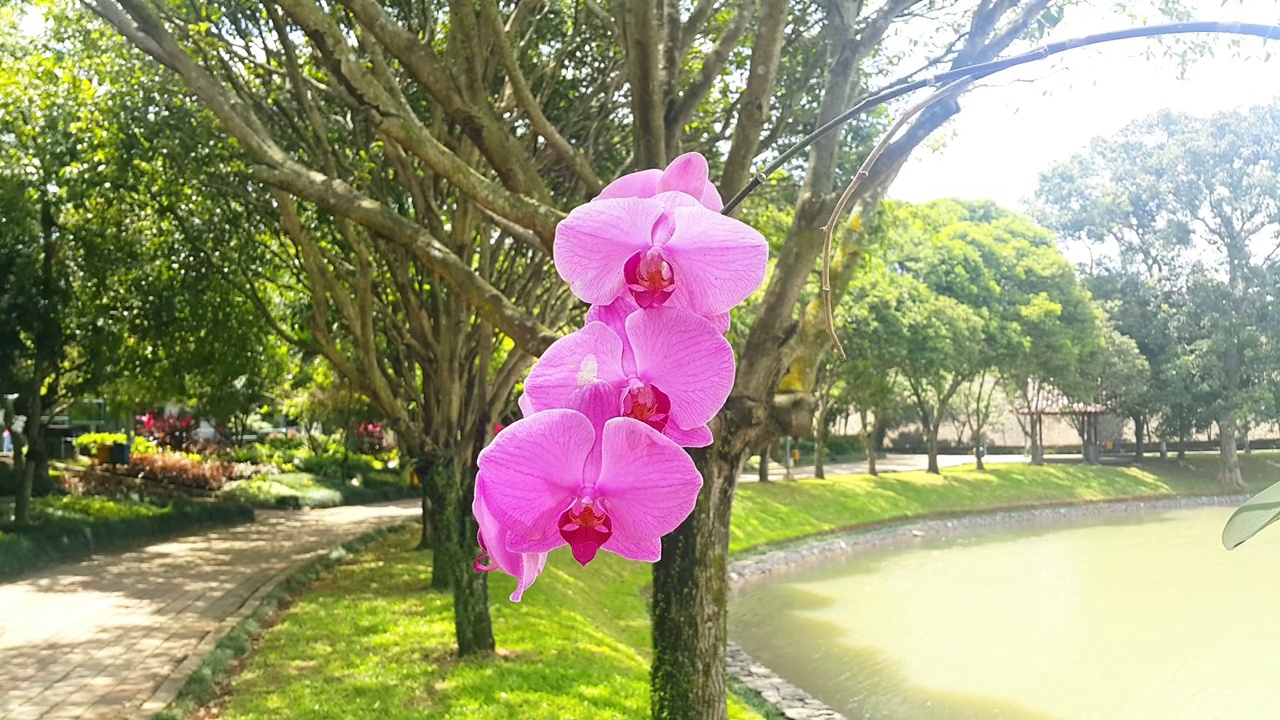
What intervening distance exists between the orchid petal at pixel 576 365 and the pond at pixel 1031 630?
768 centimetres

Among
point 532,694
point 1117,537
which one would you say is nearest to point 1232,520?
point 532,694

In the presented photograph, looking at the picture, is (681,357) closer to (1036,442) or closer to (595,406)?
(595,406)

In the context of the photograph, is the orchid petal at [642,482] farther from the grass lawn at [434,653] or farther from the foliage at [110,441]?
the foliage at [110,441]

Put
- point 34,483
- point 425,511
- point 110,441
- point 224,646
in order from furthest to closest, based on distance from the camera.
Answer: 1. point 110,441
2. point 34,483
3. point 425,511
4. point 224,646

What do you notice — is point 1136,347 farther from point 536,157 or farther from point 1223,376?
point 536,157

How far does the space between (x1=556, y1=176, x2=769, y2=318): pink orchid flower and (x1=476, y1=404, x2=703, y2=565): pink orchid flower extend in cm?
5

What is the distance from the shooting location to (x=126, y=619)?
22.3 feet

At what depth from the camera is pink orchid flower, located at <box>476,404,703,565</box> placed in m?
0.34

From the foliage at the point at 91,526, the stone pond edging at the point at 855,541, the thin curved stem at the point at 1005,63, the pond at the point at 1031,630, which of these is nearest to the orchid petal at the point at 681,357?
the thin curved stem at the point at 1005,63

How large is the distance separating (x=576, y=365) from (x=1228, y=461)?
26309mm

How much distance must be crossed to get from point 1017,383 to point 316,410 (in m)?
15.2

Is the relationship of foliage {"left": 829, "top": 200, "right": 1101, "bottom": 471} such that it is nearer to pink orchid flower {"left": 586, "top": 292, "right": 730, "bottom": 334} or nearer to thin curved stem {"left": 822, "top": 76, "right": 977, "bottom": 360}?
thin curved stem {"left": 822, "top": 76, "right": 977, "bottom": 360}

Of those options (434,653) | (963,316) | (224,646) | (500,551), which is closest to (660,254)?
(500,551)

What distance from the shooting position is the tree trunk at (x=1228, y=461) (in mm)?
21906
